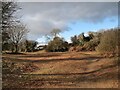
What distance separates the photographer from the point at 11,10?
20.9 meters

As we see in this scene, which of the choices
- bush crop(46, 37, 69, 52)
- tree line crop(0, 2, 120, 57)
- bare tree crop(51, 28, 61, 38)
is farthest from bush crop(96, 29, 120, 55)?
bare tree crop(51, 28, 61, 38)

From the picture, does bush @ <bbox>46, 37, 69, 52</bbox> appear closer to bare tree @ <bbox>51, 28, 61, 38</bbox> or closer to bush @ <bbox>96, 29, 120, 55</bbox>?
bare tree @ <bbox>51, 28, 61, 38</bbox>

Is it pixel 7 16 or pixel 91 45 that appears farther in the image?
pixel 91 45

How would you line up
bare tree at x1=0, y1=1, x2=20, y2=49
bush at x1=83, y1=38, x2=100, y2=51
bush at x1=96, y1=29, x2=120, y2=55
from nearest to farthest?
bare tree at x1=0, y1=1, x2=20, y2=49 < bush at x1=96, y1=29, x2=120, y2=55 < bush at x1=83, y1=38, x2=100, y2=51

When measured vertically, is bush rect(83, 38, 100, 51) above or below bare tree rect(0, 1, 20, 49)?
below

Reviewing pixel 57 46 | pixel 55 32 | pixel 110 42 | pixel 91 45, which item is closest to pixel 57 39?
pixel 57 46

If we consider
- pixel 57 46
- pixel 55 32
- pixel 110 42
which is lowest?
pixel 57 46

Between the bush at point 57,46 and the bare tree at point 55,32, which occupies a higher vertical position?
the bare tree at point 55,32

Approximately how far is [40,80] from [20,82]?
1.35 m

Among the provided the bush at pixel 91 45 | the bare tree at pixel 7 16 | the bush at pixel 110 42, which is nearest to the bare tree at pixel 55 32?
the bush at pixel 91 45

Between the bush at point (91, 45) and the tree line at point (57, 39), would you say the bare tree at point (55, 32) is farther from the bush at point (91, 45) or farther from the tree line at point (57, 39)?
the bush at point (91, 45)

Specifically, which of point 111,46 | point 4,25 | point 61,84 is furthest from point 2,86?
point 111,46

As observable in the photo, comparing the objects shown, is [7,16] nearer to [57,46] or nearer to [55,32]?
[57,46]

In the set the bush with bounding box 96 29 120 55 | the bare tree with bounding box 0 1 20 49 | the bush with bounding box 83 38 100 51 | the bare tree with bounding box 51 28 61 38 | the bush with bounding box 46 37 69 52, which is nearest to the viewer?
the bare tree with bounding box 0 1 20 49
